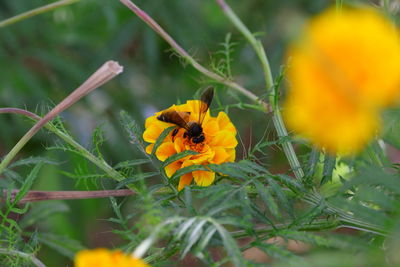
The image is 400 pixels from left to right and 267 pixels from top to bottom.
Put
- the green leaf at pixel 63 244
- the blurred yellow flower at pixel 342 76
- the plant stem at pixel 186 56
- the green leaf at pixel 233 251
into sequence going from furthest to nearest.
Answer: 1. the green leaf at pixel 63 244
2. the plant stem at pixel 186 56
3. the green leaf at pixel 233 251
4. the blurred yellow flower at pixel 342 76

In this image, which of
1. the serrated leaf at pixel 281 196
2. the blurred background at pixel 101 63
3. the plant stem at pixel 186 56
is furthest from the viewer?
the blurred background at pixel 101 63

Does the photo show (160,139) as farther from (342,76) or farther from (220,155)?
(342,76)

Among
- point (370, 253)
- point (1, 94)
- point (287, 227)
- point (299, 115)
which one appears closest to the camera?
point (299, 115)

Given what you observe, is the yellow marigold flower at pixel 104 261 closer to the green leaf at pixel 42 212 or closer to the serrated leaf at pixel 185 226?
the serrated leaf at pixel 185 226

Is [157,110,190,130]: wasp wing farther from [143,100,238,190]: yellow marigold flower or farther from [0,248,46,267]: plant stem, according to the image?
[0,248,46,267]: plant stem

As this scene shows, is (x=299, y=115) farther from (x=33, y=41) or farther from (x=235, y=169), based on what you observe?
(x=33, y=41)

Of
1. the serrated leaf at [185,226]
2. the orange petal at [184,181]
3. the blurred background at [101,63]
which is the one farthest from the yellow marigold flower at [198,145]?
the blurred background at [101,63]

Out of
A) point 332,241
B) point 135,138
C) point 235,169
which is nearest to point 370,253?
point 332,241
